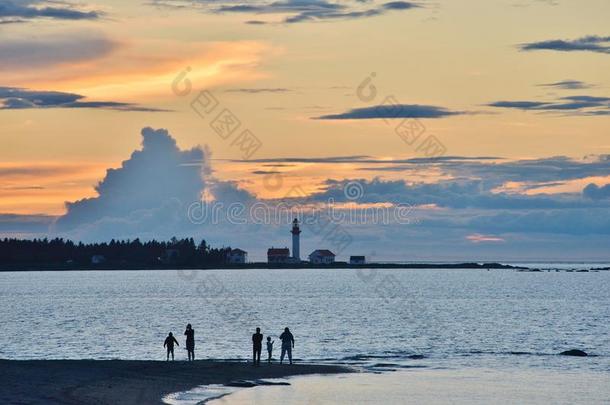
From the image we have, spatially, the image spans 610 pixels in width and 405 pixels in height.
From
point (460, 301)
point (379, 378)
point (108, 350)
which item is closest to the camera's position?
point (379, 378)

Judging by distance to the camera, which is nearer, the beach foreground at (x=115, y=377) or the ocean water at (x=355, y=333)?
the beach foreground at (x=115, y=377)

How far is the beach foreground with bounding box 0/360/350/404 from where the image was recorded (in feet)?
147

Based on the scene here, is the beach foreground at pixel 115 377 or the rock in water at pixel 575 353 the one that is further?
the rock in water at pixel 575 353

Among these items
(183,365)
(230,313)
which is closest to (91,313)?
(230,313)

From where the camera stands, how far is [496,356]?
75.1 metres

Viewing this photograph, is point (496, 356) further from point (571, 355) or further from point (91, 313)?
point (91, 313)

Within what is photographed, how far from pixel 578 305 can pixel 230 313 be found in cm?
6057

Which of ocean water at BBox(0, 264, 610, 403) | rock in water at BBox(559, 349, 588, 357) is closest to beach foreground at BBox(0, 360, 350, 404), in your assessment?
ocean water at BBox(0, 264, 610, 403)

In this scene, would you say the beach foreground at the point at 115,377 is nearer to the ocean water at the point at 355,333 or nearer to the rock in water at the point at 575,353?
the ocean water at the point at 355,333

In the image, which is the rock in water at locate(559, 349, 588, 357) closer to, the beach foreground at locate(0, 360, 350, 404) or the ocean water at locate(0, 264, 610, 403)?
the ocean water at locate(0, 264, 610, 403)

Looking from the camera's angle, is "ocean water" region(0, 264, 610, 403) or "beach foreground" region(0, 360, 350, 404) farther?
"ocean water" region(0, 264, 610, 403)

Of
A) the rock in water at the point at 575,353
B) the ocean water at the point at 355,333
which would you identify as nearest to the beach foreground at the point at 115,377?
the ocean water at the point at 355,333

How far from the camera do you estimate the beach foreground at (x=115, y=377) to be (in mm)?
44719

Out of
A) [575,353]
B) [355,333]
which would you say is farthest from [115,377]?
[355,333]
